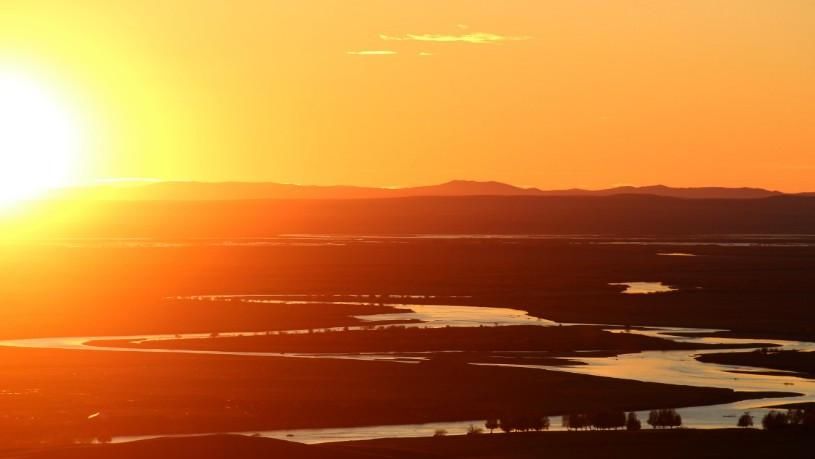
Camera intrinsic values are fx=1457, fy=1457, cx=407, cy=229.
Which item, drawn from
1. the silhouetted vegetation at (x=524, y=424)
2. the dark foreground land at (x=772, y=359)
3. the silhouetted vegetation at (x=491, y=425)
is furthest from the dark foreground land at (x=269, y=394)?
the dark foreground land at (x=772, y=359)

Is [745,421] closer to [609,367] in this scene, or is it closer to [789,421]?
[789,421]

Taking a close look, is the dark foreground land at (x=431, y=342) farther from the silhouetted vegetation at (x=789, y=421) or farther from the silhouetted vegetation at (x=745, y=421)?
the silhouetted vegetation at (x=789, y=421)

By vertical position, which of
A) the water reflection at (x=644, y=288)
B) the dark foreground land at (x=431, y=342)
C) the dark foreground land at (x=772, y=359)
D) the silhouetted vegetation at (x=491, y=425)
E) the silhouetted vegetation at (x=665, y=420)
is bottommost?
the silhouetted vegetation at (x=491, y=425)

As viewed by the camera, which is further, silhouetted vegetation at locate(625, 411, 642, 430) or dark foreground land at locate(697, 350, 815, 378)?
dark foreground land at locate(697, 350, 815, 378)

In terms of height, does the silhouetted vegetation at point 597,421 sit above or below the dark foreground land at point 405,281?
below

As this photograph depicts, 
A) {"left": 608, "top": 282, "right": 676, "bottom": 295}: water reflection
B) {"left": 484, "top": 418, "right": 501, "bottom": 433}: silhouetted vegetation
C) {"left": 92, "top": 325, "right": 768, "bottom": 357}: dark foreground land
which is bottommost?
{"left": 484, "top": 418, "right": 501, "bottom": 433}: silhouetted vegetation

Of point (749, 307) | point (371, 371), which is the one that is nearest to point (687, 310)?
point (749, 307)

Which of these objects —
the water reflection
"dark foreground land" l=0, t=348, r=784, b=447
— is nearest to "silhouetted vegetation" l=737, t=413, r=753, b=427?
"dark foreground land" l=0, t=348, r=784, b=447

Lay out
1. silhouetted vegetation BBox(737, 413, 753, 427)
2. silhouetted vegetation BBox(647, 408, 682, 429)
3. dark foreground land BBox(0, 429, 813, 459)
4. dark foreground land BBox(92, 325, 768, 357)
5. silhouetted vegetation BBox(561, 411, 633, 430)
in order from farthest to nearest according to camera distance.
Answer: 1. dark foreground land BBox(92, 325, 768, 357)
2. silhouetted vegetation BBox(647, 408, 682, 429)
3. silhouetted vegetation BBox(561, 411, 633, 430)
4. silhouetted vegetation BBox(737, 413, 753, 427)
5. dark foreground land BBox(0, 429, 813, 459)

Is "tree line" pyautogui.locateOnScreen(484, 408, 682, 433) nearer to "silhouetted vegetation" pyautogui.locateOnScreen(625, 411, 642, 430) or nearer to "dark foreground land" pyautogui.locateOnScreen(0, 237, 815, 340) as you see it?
"silhouetted vegetation" pyautogui.locateOnScreen(625, 411, 642, 430)
